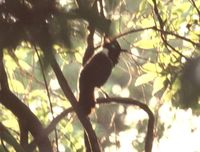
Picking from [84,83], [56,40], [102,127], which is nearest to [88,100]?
A: [84,83]

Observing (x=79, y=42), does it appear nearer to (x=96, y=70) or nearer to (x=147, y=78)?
(x=96, y=70)

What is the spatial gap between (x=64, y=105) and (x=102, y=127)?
0.79m

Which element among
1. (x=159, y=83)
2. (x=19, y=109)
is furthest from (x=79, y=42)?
(x=159, y=83)

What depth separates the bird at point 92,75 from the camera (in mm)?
1786

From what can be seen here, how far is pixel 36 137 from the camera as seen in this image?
167 cm

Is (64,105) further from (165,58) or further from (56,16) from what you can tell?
(56,16)

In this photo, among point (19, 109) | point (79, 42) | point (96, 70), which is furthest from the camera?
point (96, 70)

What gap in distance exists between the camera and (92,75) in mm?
1819

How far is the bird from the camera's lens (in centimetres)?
179

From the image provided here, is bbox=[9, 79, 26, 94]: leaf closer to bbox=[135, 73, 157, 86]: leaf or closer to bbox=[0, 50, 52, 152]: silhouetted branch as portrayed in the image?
bbox=[0, 50, 52, 152]: silhouetted branch

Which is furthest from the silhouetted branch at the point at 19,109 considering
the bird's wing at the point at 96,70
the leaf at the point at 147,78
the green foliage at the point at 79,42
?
the leaf at the point at 147,78

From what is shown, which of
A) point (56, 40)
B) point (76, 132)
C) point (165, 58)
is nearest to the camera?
point (56, 40)

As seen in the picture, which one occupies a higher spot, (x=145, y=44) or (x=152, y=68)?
(x=145, y=44)

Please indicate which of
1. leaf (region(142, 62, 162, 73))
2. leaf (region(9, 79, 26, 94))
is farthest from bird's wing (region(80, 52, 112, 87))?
leaf (region(9, 79, 26, 94))
